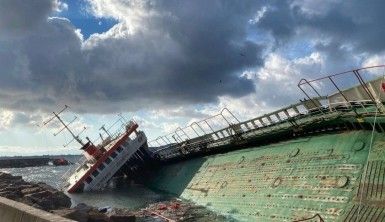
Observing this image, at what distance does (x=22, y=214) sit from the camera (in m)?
9.76

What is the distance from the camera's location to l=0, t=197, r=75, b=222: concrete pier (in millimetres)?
8493

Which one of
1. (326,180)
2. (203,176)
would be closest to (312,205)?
(326,180)

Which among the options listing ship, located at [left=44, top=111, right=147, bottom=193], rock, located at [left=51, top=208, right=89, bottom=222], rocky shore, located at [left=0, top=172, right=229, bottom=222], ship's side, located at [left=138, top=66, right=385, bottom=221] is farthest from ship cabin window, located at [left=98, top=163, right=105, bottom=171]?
rock, located at [left=51, top=208, right=89, bottom=222]

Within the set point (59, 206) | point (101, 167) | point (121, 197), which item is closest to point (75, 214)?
point (59, 206)

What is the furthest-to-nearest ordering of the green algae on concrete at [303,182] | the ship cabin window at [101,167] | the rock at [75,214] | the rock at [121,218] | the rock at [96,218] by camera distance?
1. the ship cabin window at [101,167]
2. the rock at [121,218]
3. the rock at [96,218]
4. the rock at [75,214]
5. the green algae on concrete at [303,182]

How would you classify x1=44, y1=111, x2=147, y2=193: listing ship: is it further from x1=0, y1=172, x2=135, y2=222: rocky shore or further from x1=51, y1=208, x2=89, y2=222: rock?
x1=51, y1=208, x2=89, y2=222: rock

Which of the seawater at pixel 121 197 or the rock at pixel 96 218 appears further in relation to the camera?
the seawater at pixel 121 197

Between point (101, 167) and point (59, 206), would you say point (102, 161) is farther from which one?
point (59, 206)

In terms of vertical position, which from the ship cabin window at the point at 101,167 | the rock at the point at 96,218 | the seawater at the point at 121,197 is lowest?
the rock at the point at 96,218

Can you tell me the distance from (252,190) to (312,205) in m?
4.69

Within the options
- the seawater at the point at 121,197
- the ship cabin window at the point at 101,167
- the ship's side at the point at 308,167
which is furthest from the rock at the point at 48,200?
the ship cabin window at the point at 101,167

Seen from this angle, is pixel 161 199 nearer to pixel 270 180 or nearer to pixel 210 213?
pixel 210 213

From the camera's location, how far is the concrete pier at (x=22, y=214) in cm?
849

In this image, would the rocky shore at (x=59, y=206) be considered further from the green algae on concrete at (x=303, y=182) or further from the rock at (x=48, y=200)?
the green algae on concrete at (x=303, y=182)
